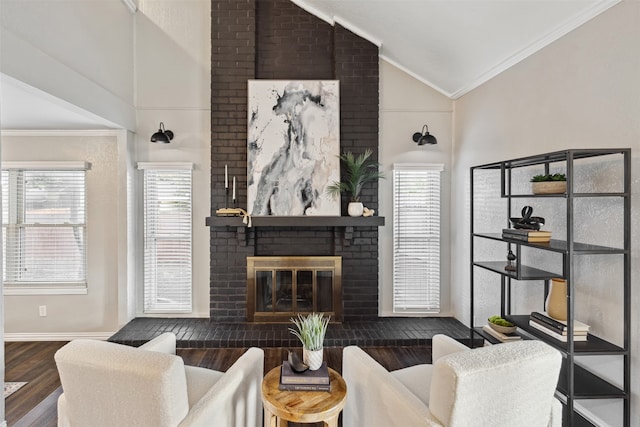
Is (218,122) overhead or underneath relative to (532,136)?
overhead

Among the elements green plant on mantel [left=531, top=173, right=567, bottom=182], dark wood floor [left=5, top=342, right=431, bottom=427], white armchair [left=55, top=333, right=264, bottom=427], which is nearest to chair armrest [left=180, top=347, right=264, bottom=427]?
white armchair [left=55, top=333, right=264, bottom=427]

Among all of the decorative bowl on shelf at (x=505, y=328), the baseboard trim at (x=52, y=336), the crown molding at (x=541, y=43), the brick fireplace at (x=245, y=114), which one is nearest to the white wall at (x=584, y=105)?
the crown molding at (x=541, y=43)

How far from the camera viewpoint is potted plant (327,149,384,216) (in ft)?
12.3

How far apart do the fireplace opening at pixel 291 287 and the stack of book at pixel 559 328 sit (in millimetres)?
2104

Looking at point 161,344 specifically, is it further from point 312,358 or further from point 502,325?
point 502,325

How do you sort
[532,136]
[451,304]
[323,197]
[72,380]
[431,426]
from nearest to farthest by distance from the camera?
[431,426] < [72,380] < [532,136] < [323,197] < [451,304]

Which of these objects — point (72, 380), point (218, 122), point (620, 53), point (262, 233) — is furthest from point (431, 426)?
point (218, 122)

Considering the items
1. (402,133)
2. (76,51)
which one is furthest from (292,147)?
(76,51)

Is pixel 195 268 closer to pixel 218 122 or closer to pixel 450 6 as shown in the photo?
pixel 218 122

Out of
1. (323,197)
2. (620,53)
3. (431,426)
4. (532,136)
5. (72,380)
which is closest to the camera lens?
(431,426)

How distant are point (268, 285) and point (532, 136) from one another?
3033mm

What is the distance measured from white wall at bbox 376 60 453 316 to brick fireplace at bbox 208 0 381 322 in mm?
163

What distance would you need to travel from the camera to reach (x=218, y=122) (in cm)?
394

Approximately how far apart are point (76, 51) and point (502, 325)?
4.26 metres
